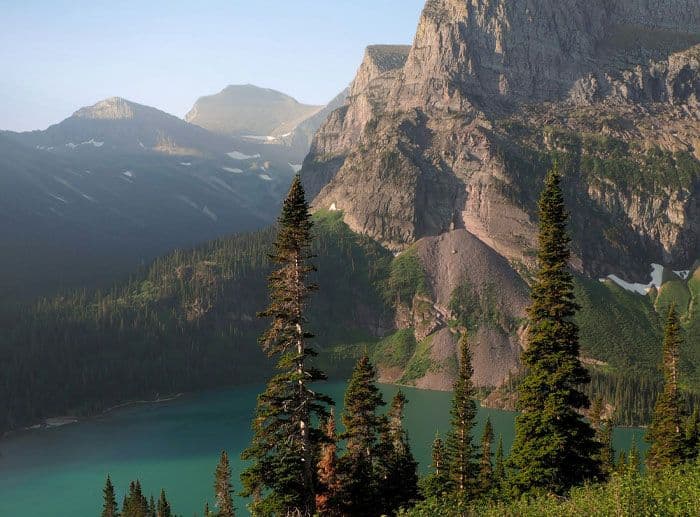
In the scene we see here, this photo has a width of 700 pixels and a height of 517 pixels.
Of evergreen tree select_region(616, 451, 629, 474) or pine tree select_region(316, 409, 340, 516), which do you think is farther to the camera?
evergreen tree select_region(616, 451, 629, 474)

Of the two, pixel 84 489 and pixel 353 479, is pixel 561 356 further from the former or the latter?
pixel 84 489

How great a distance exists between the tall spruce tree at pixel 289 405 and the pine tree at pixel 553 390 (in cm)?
1649

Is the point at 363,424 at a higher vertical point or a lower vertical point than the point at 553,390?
lower

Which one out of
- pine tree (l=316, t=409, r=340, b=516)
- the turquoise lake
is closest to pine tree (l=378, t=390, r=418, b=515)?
pine tree (l=316, t=409, r=340, b=516)

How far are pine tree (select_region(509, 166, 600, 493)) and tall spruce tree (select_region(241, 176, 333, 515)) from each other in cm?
1649

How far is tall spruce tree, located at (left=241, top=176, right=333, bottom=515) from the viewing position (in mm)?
44375

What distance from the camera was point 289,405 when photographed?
44781 mm

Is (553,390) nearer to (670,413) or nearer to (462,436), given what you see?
(462,436)

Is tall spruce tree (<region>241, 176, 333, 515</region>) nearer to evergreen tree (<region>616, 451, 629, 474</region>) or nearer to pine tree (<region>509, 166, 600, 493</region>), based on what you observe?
pine tree (<region>509, 166, 600, 493</region>)

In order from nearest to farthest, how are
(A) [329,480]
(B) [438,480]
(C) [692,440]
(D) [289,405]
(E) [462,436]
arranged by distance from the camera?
1. (D) [289,405]
2. (A) [329,480]
3. (E) [462,436]
4. (C) [692,440]
5. (B) [438,480]

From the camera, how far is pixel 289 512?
4478 centimetres

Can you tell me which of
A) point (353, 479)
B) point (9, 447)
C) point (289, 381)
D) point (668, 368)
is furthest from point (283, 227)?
point (9, 447)

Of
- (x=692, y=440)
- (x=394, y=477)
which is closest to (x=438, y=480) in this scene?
(x=394, y=477)

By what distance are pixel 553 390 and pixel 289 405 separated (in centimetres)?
1961
